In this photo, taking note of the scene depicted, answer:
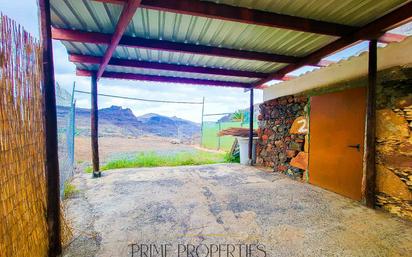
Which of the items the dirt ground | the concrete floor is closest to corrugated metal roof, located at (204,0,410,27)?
the concrete floor

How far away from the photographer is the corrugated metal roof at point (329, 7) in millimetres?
2494

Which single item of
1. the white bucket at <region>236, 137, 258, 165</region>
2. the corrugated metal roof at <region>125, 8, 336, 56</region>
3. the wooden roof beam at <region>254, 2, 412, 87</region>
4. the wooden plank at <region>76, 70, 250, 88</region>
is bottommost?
the white bucket at <region>236, 137, 258, 165</region>

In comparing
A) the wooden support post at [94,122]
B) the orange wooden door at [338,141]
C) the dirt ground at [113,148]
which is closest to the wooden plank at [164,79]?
the wooden support post at [94,122]

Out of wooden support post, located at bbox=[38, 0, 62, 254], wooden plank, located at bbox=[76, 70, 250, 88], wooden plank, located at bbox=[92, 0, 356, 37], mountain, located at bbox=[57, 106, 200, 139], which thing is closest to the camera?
wooden support post, located at bbox=[38, 0, 62, 254]

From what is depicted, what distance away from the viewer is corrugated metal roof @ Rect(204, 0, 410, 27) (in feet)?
8.18

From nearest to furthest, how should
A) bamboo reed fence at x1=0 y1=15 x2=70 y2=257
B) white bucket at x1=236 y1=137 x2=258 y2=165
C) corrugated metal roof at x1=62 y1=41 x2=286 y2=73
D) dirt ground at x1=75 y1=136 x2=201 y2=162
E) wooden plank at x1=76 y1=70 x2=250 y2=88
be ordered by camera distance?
bamboo reed fence at x1=0 y1=15 x2=70 y2=257, corrugated metal roof at x1=62 y1=41 x2=286 y2=73, wooden plank at x1=76 y1=70 x2=250 y2=88, white bucket at x1=236 y1=137 x2=258 y2=165, dirt ground at x1=75 y1=136 x2=201 y2=162

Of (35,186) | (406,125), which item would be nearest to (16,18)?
(35,186)

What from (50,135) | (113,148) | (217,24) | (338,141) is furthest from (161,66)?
(113,148)

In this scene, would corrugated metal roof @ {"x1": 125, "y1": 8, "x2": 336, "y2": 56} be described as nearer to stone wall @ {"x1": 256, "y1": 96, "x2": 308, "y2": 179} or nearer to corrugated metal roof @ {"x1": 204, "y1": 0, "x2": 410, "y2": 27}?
corrugated metal roof @ {"x1": 204, "y1": 0, "x2": 410, "y2": 27}

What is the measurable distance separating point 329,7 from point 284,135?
3299 millimetres

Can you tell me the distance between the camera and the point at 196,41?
363 centimetres

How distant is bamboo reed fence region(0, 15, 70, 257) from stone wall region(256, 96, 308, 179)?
4630mm

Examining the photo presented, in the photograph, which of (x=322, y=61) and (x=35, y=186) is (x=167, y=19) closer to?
(x=35, y=186)

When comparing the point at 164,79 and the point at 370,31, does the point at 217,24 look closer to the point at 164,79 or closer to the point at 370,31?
the point at 370,31
